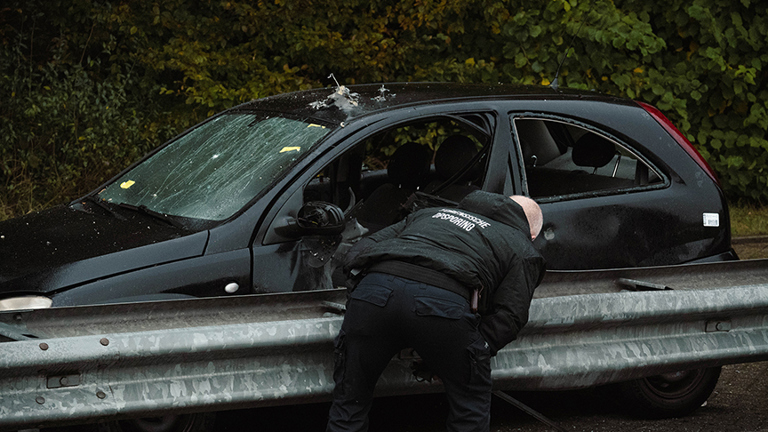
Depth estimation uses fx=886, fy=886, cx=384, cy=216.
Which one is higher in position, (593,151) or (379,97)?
(379,97)

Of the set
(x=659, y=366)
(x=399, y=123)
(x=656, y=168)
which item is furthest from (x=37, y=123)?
(x=659, y=366)

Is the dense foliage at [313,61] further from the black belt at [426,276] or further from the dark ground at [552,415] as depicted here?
the black belt at [426,276]

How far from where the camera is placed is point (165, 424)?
3.63 meters

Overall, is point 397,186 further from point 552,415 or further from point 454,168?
point 552,415

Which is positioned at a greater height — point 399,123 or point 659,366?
point 399,123

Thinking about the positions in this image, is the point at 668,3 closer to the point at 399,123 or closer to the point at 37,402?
the point at 399,123

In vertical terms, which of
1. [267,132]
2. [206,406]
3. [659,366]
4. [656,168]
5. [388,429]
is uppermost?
[267,132]

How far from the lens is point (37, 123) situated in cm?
842

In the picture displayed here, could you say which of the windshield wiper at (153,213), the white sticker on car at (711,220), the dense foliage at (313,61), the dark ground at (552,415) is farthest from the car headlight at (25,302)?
the dense foliage at (313,61)

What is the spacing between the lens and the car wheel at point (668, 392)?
4.58 metres

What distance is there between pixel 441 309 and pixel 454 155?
176 centimetres

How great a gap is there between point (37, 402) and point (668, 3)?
860 cm

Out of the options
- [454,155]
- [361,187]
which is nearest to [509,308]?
[454,155]

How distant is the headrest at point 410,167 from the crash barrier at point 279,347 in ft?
3.44
